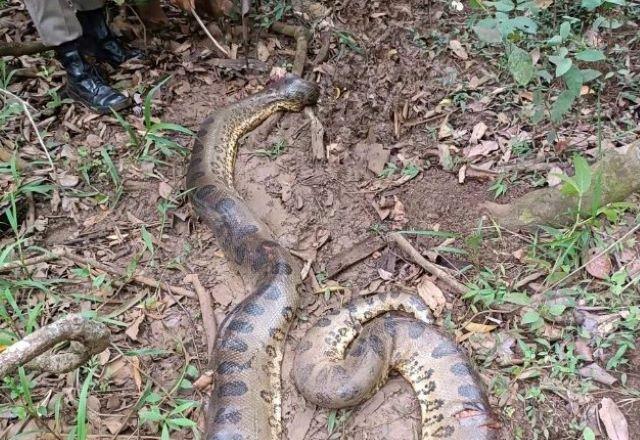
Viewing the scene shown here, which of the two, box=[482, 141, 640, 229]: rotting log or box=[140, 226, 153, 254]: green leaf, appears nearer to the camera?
box=[482, 141, 640, 229]: rotting log

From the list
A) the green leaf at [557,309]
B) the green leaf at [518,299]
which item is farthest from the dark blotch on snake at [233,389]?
the green leaf at [557,309]

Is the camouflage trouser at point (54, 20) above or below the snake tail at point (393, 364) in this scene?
above

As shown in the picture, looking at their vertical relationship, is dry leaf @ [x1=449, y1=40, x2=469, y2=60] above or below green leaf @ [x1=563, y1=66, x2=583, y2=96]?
below

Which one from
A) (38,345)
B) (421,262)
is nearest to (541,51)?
(421,262)

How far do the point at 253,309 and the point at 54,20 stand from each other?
3594 millimetres

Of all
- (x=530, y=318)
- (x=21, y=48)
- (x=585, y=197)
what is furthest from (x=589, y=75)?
(x=21, y=48)

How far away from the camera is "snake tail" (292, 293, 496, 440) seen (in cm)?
349

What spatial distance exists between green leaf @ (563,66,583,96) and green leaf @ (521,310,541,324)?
4.77 ft

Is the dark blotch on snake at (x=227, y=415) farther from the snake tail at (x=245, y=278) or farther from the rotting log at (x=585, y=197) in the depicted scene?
the rotting log at (x=585, y=197)

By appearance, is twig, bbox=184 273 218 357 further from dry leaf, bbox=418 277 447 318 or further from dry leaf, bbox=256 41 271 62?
dry leaf, bbox=256 41 271 62

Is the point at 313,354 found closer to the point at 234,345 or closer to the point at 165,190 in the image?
the point at 234,345

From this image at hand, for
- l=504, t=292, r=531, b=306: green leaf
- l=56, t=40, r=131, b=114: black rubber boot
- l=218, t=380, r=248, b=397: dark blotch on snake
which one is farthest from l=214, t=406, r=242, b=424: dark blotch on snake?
l=56, t=40, r=131, b=114: black rubber boot

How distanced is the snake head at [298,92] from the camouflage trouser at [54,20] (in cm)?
215

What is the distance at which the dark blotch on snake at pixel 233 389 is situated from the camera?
3.78 meters
